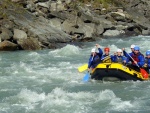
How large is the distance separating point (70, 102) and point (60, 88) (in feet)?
5.57

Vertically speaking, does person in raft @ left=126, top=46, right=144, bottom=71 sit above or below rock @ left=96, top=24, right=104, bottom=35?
below

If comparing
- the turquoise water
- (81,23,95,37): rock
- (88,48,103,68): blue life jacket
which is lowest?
the turquoise water

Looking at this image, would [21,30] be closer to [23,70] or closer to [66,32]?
[66,32]

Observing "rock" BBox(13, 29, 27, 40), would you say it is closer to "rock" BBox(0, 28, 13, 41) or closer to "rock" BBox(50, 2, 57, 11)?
"rock" BBox(0, 28, 13, 41)

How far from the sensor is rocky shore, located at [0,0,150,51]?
24969mm

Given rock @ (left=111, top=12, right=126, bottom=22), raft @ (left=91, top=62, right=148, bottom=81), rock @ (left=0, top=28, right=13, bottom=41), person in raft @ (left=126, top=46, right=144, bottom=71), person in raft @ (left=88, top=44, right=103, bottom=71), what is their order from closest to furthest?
raft @ (left=91, top=62, right=148, bottom=81) → person in raft @ (left=126, top=46, right=144, bottom=71) → person in raft @ (left=88, top=44, right=103, bottom=71) → rock @ (left=0, top=28, right=13, bottom=41) → rock @ (left=111, top=12, right=126, bottom=22)

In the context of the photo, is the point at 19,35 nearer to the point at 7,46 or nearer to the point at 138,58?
the point at 7,46

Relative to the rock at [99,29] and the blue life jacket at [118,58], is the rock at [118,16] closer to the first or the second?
the rock at [99,29]

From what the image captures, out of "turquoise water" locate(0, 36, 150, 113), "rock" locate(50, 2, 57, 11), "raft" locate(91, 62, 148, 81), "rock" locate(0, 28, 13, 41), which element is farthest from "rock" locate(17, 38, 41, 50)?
"raft" locate(91, 62, 148, 81)

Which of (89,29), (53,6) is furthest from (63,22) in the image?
(53,6)

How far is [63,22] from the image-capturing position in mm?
31906

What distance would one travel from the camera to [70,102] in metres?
11.7

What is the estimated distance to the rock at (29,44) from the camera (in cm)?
2422

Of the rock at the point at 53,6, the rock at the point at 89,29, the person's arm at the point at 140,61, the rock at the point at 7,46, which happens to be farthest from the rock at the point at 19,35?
the person's arm at the point at 140,61
